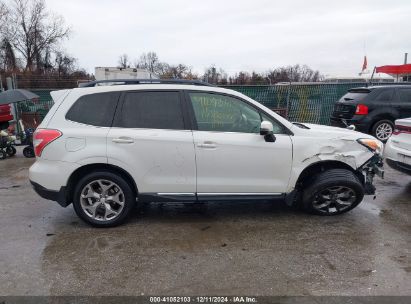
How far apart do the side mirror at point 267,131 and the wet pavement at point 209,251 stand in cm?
110

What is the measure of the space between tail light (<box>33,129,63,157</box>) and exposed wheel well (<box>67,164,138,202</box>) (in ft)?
1.53

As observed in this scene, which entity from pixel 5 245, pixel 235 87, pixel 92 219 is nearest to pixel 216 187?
pixel 92 219

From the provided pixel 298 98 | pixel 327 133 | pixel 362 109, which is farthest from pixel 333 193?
pixel 298 98

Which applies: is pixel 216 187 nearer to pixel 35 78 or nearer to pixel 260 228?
pixel 260 228

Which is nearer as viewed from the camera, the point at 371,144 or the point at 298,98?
the point at 371,144

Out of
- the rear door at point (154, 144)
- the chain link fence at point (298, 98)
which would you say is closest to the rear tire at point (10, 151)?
the chain link fence at point (298, 98)

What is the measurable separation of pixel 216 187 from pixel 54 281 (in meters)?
2.03

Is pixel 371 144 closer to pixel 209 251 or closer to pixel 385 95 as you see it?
pixel 209 251

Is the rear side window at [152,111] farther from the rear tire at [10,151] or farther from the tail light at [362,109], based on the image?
the tail light at [362,109]

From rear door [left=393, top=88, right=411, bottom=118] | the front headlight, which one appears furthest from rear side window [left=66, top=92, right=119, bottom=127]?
rear door [left=393, top=88, right=411, bottom=118]

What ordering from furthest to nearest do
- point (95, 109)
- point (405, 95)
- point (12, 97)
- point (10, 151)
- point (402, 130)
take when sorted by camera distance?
point (405, 95) → point (10, 151) → point (12, 97) → point (402, 130) → point (95, 109)

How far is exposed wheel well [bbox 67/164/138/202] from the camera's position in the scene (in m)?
4.21

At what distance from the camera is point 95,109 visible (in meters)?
4.25

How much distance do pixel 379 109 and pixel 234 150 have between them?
7.71 m
